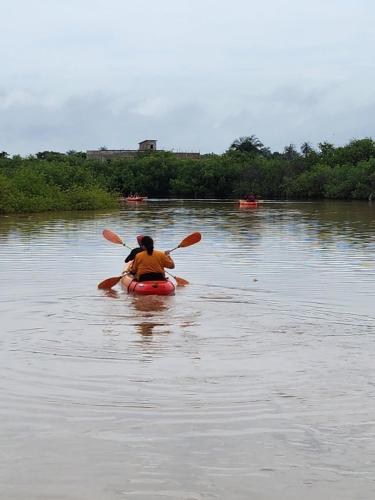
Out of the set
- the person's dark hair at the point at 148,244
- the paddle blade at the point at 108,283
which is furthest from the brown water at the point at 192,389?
the person's dark hair at the point at 148,244

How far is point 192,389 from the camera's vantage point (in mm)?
6605

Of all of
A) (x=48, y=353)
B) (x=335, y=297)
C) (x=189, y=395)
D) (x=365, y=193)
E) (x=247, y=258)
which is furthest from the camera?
(x=365, y=193)

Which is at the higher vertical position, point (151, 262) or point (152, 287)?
point (151, 262)

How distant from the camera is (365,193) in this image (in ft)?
225

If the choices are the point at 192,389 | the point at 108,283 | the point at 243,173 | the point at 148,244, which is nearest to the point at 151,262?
the point at 148,244

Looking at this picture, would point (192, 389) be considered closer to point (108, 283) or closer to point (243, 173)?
point (108, 283)

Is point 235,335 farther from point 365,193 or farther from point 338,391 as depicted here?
point 365,193

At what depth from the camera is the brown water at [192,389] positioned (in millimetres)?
4660

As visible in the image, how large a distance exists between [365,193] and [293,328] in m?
60.9

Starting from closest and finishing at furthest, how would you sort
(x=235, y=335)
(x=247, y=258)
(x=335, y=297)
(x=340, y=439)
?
(x=340, y=439), (x=235, y=335), (x=335, y=297), (x=247, y=258)

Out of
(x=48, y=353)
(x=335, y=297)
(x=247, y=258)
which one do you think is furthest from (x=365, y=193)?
(x=48, y=353)

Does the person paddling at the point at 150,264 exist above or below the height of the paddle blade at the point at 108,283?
above

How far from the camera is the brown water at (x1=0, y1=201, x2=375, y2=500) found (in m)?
4.66

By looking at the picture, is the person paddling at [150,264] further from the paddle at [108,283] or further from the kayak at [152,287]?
the paddle at [108,283]
